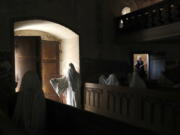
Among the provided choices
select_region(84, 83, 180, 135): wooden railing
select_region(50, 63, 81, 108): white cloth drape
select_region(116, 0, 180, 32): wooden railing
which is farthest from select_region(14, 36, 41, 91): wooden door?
select_region(116, 0, 180, 32): wooden railing

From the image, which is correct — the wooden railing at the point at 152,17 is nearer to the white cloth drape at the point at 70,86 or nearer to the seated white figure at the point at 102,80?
the seated white figure at the point at 102,80

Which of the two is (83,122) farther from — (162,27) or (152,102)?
(162,27)

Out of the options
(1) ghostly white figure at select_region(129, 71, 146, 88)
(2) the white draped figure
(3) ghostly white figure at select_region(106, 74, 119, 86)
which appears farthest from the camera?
(2) the white draped figure

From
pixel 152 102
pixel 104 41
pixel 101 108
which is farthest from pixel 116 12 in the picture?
pixel 152 102

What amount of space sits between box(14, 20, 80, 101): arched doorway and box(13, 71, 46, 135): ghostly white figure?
9.78 feet

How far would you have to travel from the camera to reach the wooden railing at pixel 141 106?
5000mm

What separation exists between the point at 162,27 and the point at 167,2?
2.24 feet

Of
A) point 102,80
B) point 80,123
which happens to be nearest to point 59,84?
point 102,80

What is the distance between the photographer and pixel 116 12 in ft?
29.0

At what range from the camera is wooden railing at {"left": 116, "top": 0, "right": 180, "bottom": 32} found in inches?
257

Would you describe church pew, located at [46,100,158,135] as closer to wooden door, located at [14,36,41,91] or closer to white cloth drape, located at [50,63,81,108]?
white cloth drape, located at [50,63,81,108]

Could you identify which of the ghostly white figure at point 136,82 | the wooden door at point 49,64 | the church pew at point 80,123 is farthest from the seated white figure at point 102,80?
the church pew at point 80,123

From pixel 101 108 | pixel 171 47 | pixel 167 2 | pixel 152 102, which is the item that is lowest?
pixel 101 108

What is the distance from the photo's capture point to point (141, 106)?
576 cm
